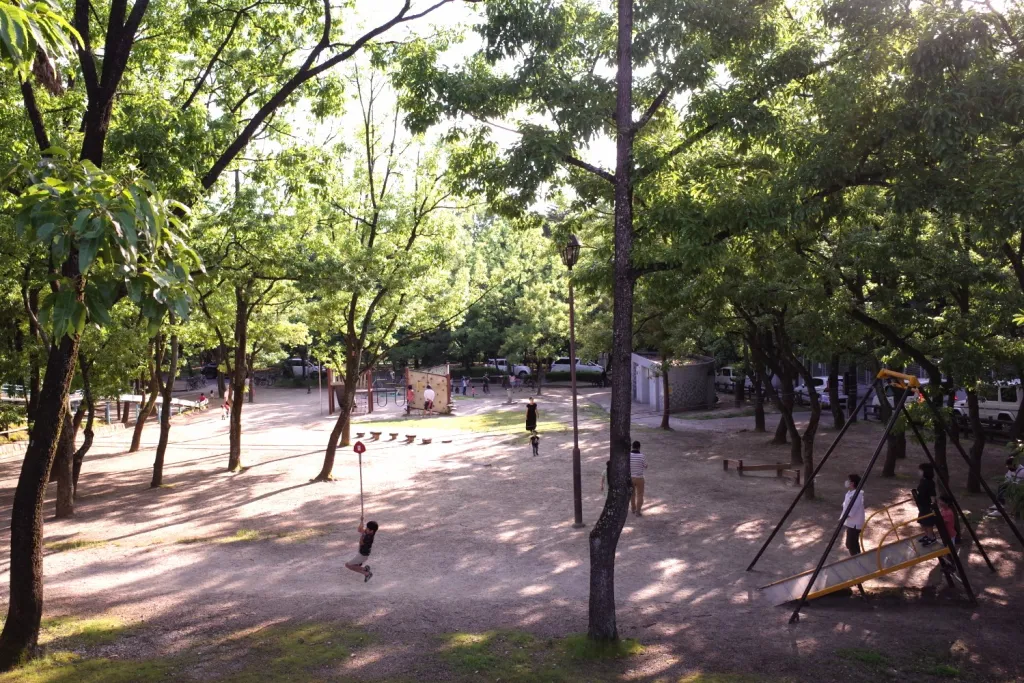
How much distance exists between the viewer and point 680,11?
1034 centimetres

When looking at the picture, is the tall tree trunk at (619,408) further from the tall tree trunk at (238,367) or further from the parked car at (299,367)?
the parked car at (299,367)

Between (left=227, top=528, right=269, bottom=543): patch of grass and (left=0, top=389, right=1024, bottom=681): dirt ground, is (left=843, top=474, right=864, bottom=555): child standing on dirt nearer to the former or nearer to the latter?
(left=0, top=389, right=1024, bottom=681): dirt ground

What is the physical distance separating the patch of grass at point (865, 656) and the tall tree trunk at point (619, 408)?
8.96ft

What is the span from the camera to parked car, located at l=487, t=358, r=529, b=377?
55.3 m

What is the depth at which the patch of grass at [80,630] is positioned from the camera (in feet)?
31.1

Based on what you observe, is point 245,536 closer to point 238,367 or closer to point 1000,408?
point 238,367

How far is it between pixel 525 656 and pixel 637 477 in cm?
757

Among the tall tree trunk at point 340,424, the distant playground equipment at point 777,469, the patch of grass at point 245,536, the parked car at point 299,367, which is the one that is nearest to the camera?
the patch of grass at point 245,536

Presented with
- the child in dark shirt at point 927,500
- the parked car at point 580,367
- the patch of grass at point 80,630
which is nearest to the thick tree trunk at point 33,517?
the patch of grass at point 80,630

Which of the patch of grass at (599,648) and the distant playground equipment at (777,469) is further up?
the distant playground equipment at (777,469)

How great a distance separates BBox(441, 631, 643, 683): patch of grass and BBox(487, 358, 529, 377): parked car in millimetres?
43393

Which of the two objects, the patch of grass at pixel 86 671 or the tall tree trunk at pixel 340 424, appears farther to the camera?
the tall tree trunk at pixel 340 424

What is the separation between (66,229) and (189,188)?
6.44 m

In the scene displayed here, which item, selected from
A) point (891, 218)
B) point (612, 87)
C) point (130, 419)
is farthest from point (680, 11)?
point (130, 419)
